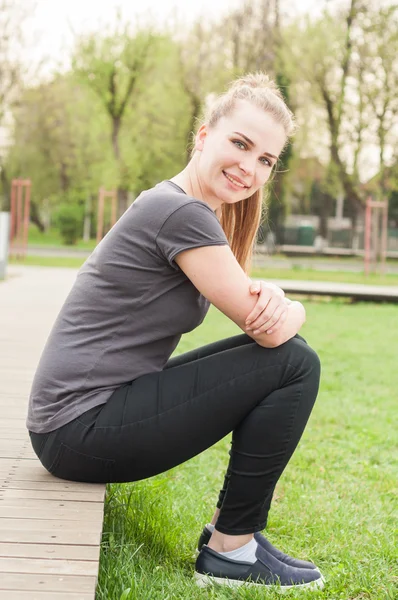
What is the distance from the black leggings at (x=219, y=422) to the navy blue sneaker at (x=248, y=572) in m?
0.09

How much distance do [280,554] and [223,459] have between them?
165cm

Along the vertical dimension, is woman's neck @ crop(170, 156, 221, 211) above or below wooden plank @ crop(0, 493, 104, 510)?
above

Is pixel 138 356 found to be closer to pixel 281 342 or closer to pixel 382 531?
pixel 281 342

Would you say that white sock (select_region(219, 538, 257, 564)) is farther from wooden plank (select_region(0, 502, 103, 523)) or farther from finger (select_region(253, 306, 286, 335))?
finger (select_region(253, 306, 286, 335))

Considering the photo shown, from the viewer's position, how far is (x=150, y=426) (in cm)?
213

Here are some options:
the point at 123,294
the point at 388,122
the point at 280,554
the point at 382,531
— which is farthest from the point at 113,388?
the point at 388,122

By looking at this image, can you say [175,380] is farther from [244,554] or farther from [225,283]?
[244,554]

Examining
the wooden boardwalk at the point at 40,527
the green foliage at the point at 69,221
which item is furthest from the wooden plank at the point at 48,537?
the green foliage at the point at 69,221

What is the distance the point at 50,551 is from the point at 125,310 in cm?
67

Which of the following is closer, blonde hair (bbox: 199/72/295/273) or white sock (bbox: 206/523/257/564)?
white sock (bbox: 206/523/257/564)

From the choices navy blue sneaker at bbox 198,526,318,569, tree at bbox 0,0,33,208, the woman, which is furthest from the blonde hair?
tree at bbox 0,0,33,208

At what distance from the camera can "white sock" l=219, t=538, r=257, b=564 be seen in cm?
223

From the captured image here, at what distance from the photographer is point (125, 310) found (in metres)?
2.20

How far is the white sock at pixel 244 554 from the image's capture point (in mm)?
2234
